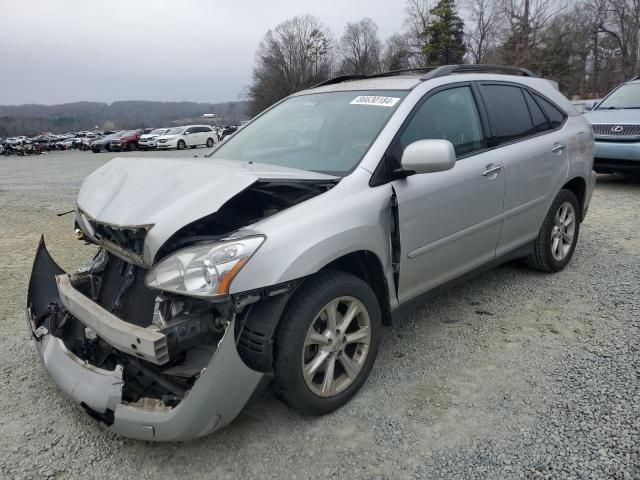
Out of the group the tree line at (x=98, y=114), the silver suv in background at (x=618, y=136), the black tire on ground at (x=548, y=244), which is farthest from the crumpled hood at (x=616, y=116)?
the tree line at (x=98, y=114)

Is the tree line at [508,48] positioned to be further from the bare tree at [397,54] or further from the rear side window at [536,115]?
the rear side window at [536,115]

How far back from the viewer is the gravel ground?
90.4 inches

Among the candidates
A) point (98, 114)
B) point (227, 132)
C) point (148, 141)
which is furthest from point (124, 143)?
point (98, 114)

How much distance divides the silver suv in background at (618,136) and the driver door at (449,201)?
18.7 feet

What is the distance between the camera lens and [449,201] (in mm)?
3172

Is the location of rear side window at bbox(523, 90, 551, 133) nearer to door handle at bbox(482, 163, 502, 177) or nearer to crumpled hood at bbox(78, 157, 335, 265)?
door handle at bbox(482, 163, 502, 177)

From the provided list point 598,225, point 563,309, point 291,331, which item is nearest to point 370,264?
point 291,331

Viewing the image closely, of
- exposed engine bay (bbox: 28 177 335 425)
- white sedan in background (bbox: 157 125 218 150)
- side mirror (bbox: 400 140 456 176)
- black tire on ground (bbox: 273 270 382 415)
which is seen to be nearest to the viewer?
exposed engine bay (bbox: 28 177 335 425)

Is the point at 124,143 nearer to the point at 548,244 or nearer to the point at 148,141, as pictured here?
the point at 148,141

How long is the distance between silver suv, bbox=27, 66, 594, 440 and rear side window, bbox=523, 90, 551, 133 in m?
0.35

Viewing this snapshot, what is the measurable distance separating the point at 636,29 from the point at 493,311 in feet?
155

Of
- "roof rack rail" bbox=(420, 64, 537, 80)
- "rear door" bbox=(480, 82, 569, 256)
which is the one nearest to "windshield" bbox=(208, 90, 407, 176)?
"roof rack rail" bbox=(420, 64, 537, 80)

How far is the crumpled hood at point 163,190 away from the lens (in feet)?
7.46

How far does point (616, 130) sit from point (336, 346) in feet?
25.3
